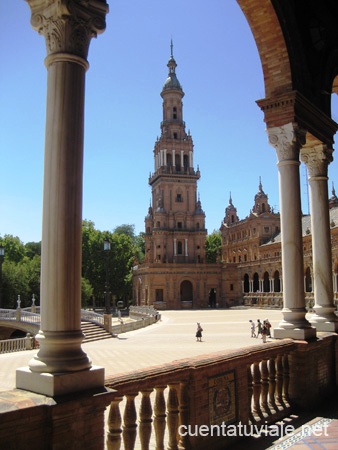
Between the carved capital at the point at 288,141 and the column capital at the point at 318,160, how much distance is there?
3.73 feet

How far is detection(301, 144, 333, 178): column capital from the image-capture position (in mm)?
9578

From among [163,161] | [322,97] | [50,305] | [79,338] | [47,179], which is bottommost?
[79,338]

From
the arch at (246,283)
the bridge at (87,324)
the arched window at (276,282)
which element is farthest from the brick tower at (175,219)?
the bridge at (87,324)

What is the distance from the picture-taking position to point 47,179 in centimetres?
414

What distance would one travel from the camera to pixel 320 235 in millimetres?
9477

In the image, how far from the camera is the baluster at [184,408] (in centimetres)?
458

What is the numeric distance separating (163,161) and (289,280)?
6811cm

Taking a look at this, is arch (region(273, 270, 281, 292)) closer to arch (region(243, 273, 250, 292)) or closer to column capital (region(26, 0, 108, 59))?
arch (region(243, 273, 250, 292))

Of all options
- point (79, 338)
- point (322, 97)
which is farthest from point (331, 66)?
point (79, 338)

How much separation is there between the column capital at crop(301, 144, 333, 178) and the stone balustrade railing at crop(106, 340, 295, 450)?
4.36 meters

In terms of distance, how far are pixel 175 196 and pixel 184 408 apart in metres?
70.6

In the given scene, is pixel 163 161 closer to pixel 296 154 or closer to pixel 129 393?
pixel 296 154

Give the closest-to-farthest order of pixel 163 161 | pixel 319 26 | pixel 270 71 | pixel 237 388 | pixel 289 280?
pixel 237 388, pixel 289 280, pixel 270 71, pixel 319 26, pixel 163 161

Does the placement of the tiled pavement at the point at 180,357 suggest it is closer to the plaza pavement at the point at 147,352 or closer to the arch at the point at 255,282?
the plaza pavement at the point at 147,352
